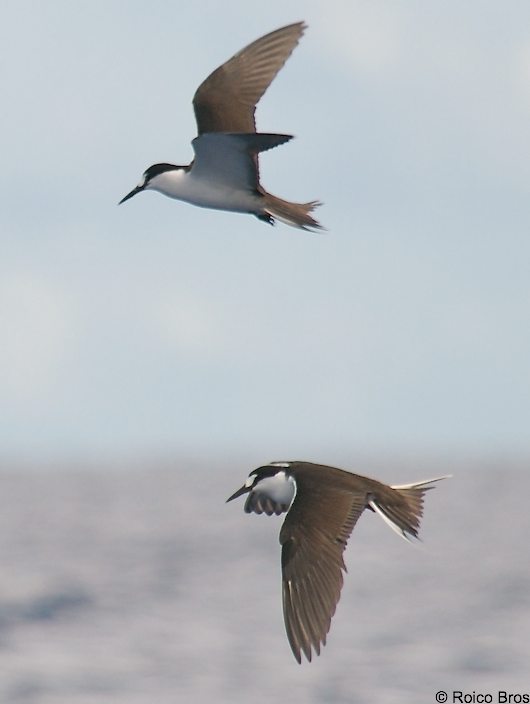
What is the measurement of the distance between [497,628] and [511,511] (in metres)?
35.3

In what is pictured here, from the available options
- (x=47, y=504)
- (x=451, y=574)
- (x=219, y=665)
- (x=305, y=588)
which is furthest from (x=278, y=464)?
(x=47, y=504)

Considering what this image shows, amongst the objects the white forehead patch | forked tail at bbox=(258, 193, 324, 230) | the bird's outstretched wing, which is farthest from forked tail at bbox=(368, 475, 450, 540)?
the bird's outstretched wing

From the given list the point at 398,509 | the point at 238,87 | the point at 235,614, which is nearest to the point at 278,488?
the point at 398,509

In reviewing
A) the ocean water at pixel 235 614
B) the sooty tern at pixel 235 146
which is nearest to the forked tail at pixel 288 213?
the sooty tern at pixel 235 146

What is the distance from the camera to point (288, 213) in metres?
15.0

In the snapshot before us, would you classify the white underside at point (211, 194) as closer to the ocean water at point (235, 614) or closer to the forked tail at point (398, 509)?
the forked tail at point (398, 509)

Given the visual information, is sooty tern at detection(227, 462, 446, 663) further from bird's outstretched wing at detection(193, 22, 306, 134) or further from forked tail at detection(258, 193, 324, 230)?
bird's outstretched wing at detection(193, 22, 306, 134)

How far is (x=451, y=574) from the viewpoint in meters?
43.2

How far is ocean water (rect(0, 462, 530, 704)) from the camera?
27438 millimetres

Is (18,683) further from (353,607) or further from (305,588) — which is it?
(305,588)

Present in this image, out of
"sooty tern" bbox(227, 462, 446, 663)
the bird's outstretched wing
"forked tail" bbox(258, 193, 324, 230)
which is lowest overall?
"sooty tern" bbox(227, 462, 446, 663)

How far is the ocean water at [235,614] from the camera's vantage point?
90.0 feet

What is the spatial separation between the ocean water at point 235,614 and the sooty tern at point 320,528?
39.8 ft

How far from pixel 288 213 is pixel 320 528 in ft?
9.53
